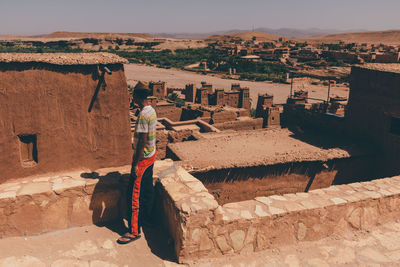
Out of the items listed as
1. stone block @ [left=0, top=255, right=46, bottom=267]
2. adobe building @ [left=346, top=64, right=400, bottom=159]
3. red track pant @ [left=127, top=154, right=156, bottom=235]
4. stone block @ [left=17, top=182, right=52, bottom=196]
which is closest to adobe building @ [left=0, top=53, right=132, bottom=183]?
stone block @ [left=17, top=182, right=52, bottom=196]

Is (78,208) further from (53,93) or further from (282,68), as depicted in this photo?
(282,68)

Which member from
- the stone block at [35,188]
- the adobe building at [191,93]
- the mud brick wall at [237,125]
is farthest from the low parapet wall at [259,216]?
the adobe building at [191,93]

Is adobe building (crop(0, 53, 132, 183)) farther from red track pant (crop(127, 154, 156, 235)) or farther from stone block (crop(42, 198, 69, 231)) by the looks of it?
red track pant (crop(127, 154, 156, 235))

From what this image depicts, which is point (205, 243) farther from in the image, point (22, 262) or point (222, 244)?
point (22, 262)

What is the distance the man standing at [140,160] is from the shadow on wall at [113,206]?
26 centimetres

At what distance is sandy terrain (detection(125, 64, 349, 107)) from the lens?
35912mm

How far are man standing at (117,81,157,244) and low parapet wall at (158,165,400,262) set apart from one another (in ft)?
0.99

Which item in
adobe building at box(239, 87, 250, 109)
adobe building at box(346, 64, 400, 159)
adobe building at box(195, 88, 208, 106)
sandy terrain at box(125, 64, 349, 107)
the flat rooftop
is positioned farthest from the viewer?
sandy terrain at box(125, 64, 349, 107)

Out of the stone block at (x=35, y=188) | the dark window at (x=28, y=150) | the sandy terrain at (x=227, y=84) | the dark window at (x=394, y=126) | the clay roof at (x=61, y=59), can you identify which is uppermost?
the clay roof at (x=61, y=59)

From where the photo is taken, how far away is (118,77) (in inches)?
191

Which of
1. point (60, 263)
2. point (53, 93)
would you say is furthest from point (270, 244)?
point (53, 93)

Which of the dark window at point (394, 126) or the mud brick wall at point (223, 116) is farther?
the mud brick wall at point (223, 116)

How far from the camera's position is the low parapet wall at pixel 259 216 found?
12.2 ft

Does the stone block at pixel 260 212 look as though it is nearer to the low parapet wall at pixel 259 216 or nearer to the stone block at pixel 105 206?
the low parapet wall at pixel 259 216
